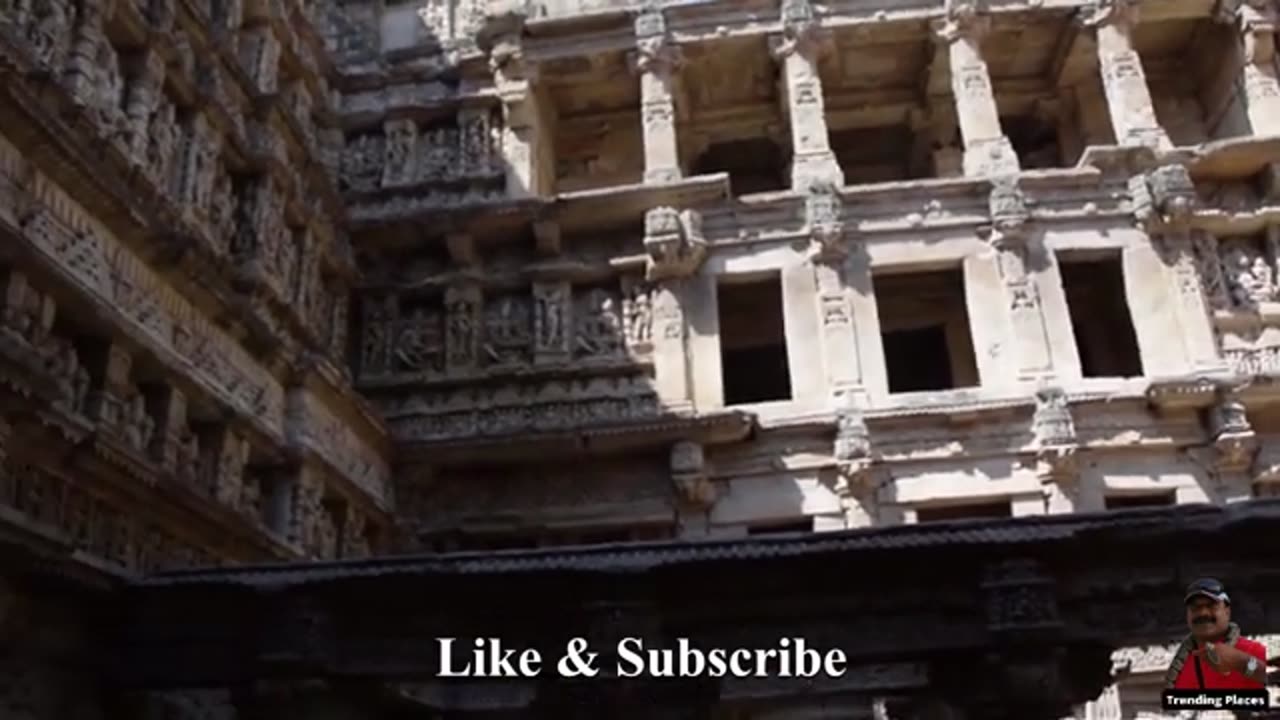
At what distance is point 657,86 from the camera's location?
14.9 meters

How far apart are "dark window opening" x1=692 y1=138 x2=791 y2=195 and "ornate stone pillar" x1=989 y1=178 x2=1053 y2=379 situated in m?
3.57

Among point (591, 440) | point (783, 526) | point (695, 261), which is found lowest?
point (783, 526)

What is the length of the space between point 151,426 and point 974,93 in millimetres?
10143

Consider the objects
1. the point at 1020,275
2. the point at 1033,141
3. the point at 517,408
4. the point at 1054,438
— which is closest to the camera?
the point at 1054,438

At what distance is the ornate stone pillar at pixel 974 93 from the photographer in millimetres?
14078

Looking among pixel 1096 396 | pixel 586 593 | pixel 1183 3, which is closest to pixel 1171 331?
pixel 1096 396

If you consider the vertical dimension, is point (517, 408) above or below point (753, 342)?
below

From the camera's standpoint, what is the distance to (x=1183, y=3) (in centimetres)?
1505

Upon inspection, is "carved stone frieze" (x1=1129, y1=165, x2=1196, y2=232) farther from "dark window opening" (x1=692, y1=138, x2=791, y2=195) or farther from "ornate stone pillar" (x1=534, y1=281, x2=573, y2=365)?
"ornate stone pillar" (x1=534, y1=281, x2=573, y2=365)

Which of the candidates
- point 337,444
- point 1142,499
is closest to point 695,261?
point 337,444

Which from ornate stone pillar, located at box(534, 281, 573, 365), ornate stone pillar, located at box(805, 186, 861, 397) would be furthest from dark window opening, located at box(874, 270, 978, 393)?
ornate stone pillar, located at box(534, 281, 573, 365)

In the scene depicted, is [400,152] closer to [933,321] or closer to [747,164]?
[747,164]

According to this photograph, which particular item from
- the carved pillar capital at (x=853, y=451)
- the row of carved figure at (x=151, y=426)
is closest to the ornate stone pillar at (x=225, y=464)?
the row of carved figure at (x=151, y=426)

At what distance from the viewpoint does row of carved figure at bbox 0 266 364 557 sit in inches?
276
